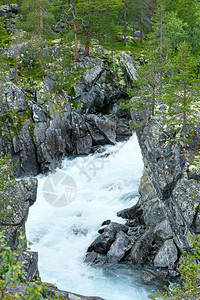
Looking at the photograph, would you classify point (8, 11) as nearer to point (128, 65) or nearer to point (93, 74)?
point (93, 74)

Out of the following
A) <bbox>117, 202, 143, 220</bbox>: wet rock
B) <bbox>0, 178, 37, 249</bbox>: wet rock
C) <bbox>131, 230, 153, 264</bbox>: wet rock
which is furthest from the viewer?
<bbox>117, 202, 143, 220</bbox>: wet rock

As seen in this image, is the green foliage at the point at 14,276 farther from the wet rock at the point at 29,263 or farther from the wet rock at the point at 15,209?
the wet rock at the point at 15,209

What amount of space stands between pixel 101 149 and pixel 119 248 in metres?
16.8

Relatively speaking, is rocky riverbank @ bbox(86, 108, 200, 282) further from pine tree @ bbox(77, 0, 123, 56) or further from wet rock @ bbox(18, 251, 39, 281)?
pine tree @ bbox(77, 0, 123, 56)

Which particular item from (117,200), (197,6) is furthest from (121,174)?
(197,6)

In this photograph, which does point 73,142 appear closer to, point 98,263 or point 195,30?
point 98,263

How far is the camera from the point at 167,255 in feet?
56.9

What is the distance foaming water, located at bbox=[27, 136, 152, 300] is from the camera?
17109mm

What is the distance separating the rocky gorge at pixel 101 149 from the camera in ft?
48.7

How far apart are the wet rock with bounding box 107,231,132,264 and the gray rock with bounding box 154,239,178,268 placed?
2359mm

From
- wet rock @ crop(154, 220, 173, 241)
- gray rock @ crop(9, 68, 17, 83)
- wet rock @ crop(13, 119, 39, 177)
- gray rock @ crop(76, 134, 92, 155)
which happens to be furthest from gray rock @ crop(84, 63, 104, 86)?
Answer: wet rock @ crop(154, 220, 173, 241)

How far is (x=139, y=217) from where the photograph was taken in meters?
22.3

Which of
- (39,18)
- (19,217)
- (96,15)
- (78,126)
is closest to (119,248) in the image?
(19,217)

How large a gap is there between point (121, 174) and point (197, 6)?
100 feet
